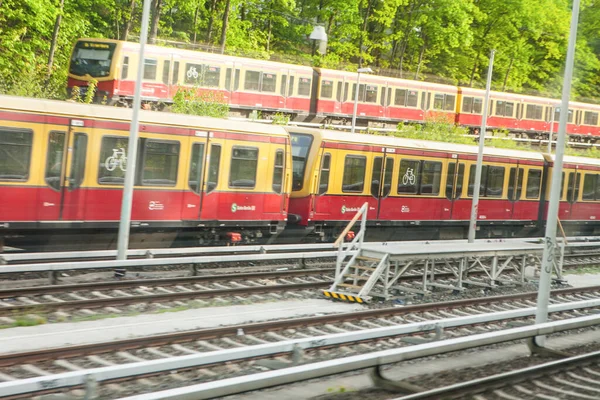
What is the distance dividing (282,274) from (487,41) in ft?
150

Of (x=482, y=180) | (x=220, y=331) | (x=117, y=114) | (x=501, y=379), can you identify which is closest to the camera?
(x=501, y=379)

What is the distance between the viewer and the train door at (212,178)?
22.5 metres

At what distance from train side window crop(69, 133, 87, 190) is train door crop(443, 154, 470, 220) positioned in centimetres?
1412

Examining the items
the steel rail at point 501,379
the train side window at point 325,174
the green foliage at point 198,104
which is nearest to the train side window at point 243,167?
the train side window at point 325,174

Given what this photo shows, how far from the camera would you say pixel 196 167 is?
2227 centimetres

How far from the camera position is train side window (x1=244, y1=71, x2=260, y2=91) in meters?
42.7

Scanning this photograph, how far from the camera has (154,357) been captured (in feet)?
39.1

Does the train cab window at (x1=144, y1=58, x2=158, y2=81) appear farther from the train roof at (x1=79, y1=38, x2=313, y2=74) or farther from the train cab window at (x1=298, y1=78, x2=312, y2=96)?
the train cab window at (x1=298, y1=78, x2=312, y2=96)

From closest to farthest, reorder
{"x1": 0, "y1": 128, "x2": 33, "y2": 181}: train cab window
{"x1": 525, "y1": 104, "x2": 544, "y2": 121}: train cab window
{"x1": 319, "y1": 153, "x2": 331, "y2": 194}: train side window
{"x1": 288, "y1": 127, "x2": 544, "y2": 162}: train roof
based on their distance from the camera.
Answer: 1. {"x1": 0, "y1": 128, "x2": 33, "y2": 181}: train cab window
2. {"x1": 319, "y1": 153, "x2": 331, "y2": 194}: train side window
3. {"x1": 288, "y1": 127, "x2": 544, "y2": 162}: train roof
4. {"x1": 525, "y1": 104, "x2": 544, "y2": 121}: train cab window

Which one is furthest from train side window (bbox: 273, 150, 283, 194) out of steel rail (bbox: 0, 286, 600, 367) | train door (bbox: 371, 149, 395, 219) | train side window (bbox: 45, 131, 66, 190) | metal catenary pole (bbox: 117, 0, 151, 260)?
steel rail (bbox: 0, 286, 600, 367)

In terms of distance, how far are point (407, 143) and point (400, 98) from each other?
22.8 metres

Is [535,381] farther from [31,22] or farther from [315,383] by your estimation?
[31,22]

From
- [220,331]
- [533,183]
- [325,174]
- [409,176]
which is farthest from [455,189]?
[220,331]

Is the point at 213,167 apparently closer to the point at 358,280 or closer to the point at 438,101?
the point at 358,280
